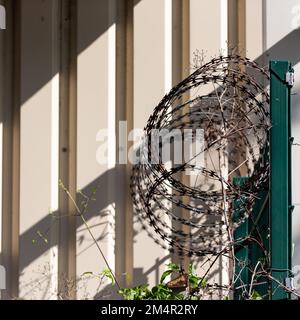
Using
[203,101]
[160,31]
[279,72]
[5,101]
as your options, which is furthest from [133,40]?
[279,72]

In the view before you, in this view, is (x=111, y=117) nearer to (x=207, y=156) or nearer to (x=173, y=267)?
(x=207, y=156)

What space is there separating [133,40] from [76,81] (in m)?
0.44

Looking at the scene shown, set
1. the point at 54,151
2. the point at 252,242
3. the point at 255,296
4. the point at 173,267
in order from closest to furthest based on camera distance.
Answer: the point at 255,296 → the point at 252,242 → the point at 173,267 → the point at 54,151

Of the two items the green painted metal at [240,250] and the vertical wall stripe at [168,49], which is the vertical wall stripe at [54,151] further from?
the green painted metal at [240,250]

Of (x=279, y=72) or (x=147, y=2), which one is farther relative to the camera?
(x=147, y=2)

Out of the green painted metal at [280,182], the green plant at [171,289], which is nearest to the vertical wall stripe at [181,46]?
the green plant at [171,289]

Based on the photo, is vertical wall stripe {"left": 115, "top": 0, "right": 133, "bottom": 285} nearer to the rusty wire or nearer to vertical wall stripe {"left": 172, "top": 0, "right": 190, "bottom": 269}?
the rusty wire

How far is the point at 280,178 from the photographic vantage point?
3.53 meters

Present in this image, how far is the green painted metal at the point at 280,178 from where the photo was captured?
3.51 meters

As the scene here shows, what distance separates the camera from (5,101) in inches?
179

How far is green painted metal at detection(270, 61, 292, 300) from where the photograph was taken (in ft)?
11.5

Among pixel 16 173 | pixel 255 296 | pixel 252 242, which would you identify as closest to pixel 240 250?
pixel 252 242

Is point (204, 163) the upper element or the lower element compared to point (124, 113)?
lower

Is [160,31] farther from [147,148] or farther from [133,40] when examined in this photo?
[147,148]
